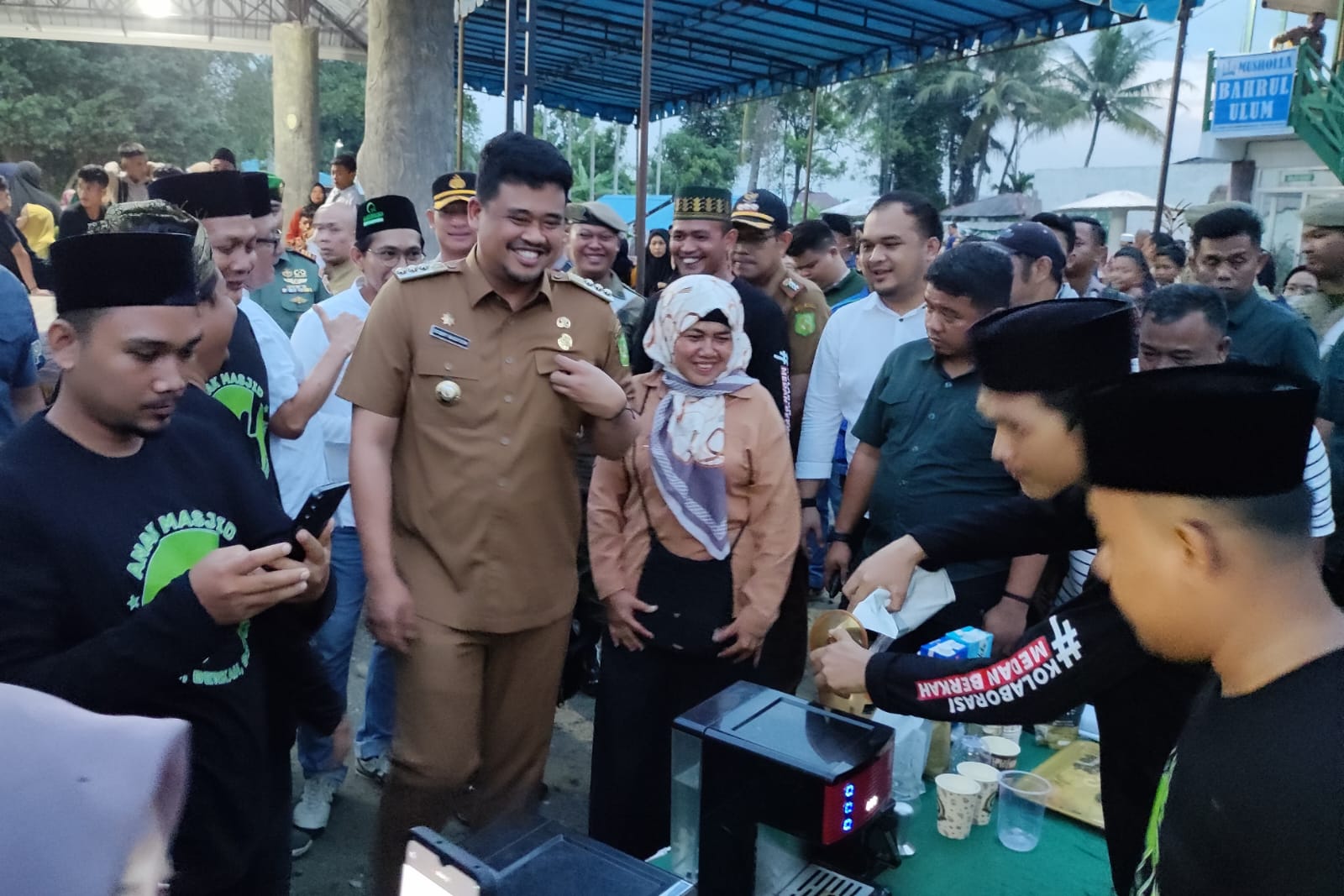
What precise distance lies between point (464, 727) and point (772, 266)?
9.55 feet

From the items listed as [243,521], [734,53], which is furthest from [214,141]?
[243,521]

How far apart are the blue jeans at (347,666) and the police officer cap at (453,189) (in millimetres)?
1543

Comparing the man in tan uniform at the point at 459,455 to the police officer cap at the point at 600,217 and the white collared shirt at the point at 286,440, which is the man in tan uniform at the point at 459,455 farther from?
the police officer cap at the point at 600,217

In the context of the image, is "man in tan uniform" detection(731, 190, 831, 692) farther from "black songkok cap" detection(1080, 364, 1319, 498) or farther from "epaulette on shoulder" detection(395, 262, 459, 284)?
"black songkok cap" detection(1080, 364, 1319, 498)

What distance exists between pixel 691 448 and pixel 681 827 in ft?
4.13

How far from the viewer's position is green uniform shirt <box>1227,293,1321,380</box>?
3.62m

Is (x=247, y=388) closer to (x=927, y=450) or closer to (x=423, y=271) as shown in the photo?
(x=423, y=271)

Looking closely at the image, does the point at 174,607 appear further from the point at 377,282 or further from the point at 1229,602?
the point at 377,282

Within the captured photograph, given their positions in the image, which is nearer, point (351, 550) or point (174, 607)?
point (174, 607)

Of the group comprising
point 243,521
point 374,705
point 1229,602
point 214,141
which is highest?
point 214,141

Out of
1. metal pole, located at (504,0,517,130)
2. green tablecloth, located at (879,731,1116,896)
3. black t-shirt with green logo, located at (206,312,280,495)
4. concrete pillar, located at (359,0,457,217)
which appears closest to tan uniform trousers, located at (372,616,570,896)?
black t-shirt with green logo, located at (206,312,280,495)

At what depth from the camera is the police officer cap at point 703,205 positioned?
13.5 feet

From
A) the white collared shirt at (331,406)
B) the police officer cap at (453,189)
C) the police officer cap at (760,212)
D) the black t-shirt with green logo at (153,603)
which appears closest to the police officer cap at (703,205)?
the police officer cap at (760,212)

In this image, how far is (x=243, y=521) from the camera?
1.71 m
